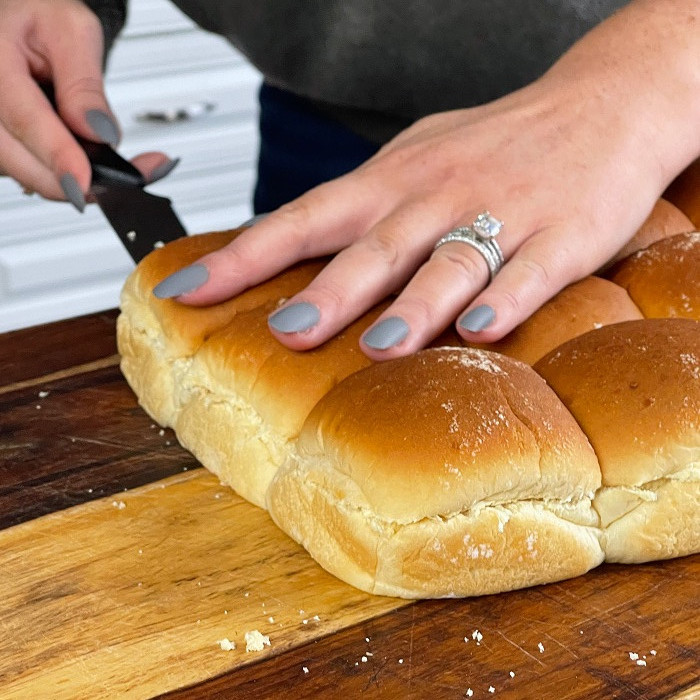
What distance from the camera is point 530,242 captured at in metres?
1.14

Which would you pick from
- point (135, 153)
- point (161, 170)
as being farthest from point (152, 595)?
point (135, 153)

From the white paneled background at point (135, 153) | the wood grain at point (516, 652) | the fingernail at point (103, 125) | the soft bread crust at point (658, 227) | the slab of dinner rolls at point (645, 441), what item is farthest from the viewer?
the white paneled background at point (135, 153)

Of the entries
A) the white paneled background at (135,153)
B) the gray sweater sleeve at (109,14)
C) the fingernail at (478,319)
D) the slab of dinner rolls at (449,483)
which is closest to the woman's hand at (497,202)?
the fingernail at (478,319)

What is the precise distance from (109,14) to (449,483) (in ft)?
3.59

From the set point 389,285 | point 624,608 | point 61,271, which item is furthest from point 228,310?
point 61,271

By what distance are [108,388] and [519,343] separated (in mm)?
493

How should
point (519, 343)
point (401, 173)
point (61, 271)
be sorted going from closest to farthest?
1. point (519, 343)
2. point (401, 173)
3. point (61, 271)

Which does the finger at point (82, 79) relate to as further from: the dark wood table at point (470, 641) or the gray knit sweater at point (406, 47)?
the dark wood table at point (470, 641)

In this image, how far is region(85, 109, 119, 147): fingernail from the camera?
137 centimetres

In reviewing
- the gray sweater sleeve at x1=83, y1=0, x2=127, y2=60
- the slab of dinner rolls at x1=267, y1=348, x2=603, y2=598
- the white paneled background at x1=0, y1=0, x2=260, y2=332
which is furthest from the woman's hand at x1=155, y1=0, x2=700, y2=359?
the white paneled background at x1=0, y1=0, x2=260, y2=332

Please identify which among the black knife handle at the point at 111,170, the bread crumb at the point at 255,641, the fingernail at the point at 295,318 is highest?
the fingernail at the point at 295,318

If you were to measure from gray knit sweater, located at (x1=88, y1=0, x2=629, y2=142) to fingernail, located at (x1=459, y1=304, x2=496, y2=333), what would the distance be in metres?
0.58

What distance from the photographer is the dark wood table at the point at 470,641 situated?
81 cm

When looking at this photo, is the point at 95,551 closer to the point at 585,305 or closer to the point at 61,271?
the point at 585,305
